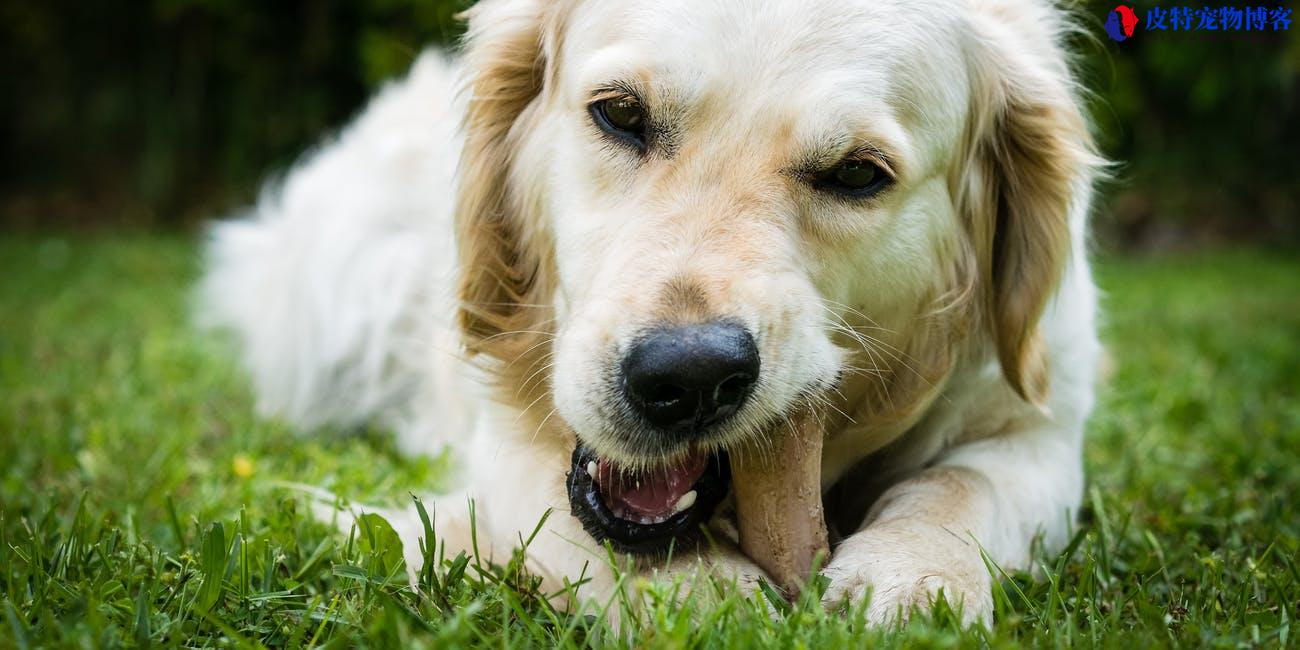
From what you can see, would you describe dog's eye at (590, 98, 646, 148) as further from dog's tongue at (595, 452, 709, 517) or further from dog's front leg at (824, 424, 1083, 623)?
dog's front leg at (824, 424, 1083, 623)

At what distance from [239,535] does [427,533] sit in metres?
0.40

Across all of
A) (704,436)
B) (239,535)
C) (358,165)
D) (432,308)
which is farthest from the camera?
(358,165)

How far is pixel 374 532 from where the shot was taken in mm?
2320

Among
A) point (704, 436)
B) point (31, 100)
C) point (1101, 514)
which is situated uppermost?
point (704, 436)

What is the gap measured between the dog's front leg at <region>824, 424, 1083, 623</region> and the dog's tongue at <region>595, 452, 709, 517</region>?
331mm

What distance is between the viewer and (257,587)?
227 cm

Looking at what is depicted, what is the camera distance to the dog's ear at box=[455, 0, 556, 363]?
289 centimetres

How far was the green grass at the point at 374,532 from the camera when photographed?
1.93 meters

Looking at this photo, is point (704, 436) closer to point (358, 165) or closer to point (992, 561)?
point (992, 561)

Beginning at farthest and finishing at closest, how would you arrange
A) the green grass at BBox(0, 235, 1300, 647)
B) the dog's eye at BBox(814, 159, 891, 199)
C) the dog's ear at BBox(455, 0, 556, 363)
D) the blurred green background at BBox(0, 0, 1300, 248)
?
1. the blurred green background at BBox(0, 0, 1300, 248)
2. the dog's ear at BBox(455, 0, 556, 363)
3. the dog's eye at BBox(814, 159, 891, 199)
4. the green grass at BBox(0, 235, 1300, 647)

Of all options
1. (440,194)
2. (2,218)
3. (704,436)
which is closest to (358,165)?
(440,194)

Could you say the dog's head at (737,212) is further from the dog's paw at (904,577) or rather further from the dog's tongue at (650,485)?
the dog's paw at (904,577)

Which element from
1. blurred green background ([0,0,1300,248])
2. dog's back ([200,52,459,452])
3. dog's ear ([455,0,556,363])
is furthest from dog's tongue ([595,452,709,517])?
blurred green background ([0,0,1300,248])

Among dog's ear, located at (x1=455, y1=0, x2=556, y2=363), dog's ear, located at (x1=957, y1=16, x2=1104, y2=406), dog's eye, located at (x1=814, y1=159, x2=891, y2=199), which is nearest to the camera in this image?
dog's eye, located at (x1=814, y1=159, x2=891, y2=199)
